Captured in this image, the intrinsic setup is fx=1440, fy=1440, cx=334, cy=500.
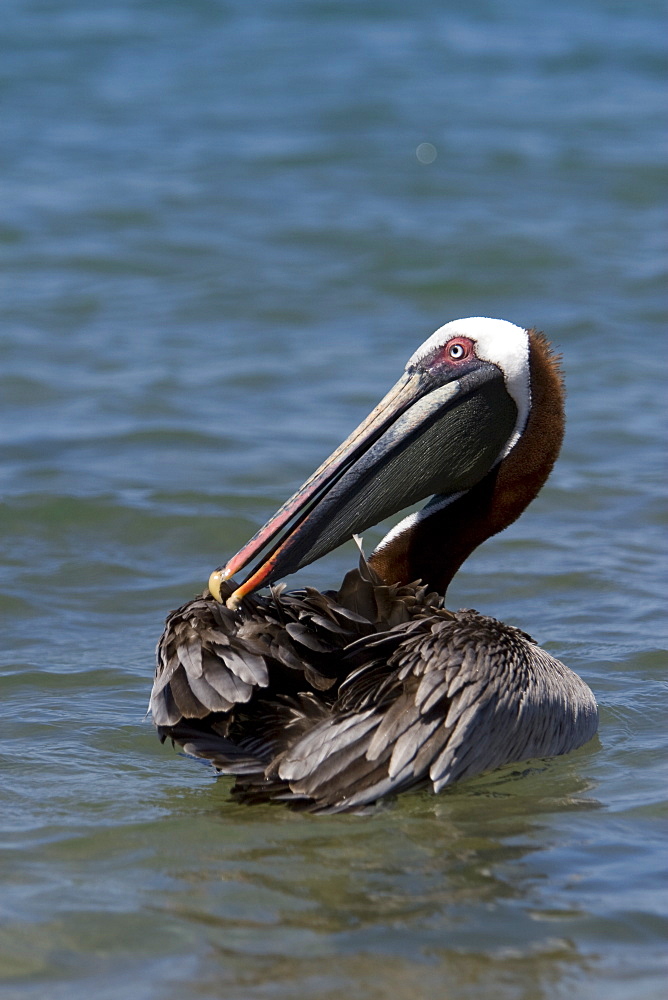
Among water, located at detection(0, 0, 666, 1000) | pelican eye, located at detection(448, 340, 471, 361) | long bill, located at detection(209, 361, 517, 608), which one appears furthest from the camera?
pelican eye, located at detection(448, 340, 471, 361)

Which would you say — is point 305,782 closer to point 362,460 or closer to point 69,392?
point 362,460

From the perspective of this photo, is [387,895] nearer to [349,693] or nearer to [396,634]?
[349,693]

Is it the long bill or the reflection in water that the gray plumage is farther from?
the long bill

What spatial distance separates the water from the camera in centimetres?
364

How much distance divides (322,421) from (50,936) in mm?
5476

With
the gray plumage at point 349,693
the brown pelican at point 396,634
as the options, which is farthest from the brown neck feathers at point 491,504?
the gray plumage at point 349,693

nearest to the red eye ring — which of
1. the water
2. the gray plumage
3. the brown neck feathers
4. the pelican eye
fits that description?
Answer: the pelican eye

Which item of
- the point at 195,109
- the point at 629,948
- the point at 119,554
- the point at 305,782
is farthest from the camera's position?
the point at 195,109

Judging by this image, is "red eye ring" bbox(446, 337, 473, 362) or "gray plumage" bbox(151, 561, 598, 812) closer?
"gray plumage" bbox(151, 561, 598, 812)

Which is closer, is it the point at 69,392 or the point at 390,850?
the point at 390,850

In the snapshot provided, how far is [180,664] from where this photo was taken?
429 cm

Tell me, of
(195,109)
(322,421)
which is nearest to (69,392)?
(322,421)

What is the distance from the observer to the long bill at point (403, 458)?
15.8 ft

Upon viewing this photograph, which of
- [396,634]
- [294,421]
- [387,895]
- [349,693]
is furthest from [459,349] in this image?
[294,421]
